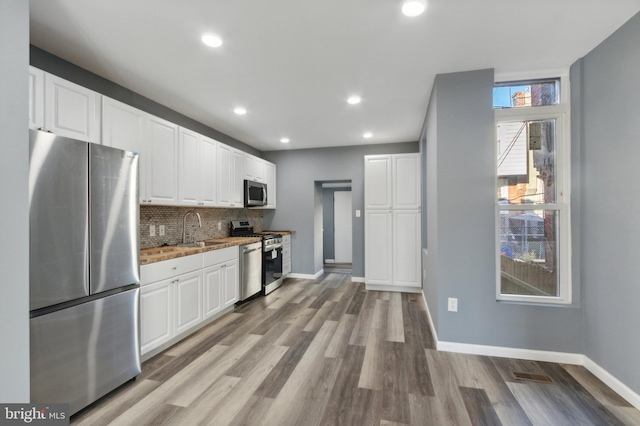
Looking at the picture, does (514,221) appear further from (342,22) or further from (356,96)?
(342,22)

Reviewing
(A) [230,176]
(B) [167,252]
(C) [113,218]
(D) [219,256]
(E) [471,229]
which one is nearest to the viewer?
(C) [113,218]

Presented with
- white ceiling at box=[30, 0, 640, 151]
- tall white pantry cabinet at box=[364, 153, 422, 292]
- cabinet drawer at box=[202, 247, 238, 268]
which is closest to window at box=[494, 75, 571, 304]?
white ceiling at box=[30, 0, 640, 151]

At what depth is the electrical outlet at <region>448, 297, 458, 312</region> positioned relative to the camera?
2.61 meters

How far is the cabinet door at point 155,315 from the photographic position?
2.37 m

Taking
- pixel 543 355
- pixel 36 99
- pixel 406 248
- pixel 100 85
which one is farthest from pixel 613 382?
pixel 100 85

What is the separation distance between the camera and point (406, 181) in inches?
180

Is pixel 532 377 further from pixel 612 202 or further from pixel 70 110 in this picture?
pixel 70 110

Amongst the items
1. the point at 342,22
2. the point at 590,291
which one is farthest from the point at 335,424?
the point at 342,22

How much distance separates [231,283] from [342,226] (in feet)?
12.8

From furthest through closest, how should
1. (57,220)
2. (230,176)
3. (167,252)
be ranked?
(230,176)
(167,252)
(57,220)

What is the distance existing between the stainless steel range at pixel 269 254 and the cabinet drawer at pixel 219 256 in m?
0.75

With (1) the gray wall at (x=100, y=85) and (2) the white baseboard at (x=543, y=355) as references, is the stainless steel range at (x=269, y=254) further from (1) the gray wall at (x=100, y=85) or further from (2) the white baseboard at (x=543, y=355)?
(2) the white baseboard at (x=543, y=355)

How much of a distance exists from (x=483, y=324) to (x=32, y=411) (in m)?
3.18

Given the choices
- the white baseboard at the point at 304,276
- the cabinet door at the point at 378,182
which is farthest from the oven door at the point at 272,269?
the cabinet door at the point at 378,182
